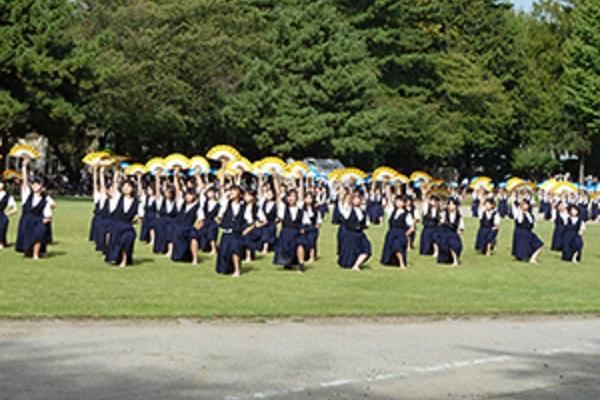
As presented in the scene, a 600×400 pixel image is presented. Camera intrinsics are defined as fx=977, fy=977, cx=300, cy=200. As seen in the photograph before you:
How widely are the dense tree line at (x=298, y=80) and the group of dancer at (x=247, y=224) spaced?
845 inches

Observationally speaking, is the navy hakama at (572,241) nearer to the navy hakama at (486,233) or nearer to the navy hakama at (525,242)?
the navy hakama at (525,242)

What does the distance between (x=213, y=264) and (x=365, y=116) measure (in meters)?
35.5

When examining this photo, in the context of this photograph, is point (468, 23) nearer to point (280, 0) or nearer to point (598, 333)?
point (280, 0)

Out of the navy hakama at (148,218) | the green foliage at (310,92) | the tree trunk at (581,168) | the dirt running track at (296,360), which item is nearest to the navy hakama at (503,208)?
the green foliage at (310,92)

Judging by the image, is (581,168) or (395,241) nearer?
(395,241)

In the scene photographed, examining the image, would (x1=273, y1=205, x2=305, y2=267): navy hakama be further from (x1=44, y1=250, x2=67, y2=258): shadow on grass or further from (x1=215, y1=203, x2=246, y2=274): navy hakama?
(x1=44, y1=250, x2=67, y2=258): shadow on grass

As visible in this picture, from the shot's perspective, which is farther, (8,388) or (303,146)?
(303,146)

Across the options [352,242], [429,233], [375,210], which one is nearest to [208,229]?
[352,242]

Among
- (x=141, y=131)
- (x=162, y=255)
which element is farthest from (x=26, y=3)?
(x=162, y=255)

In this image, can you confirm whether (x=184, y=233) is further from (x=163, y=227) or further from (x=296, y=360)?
(x=296, y=360)

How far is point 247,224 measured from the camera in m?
18.4

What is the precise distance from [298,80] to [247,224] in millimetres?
37335

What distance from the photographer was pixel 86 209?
3912 centimetres

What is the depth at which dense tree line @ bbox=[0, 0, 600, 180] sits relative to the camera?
45.3 m
